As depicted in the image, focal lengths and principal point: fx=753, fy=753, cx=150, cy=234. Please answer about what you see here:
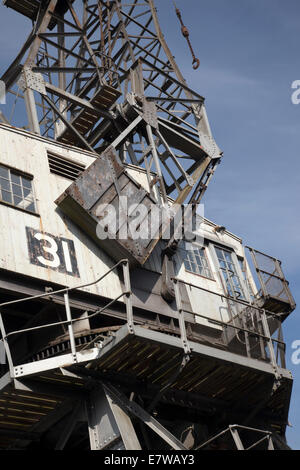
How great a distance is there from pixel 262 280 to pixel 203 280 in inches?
76.6

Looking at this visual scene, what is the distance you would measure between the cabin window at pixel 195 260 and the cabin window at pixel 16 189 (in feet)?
19.3

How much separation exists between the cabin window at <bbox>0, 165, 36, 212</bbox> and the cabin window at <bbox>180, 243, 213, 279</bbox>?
5.89 metres

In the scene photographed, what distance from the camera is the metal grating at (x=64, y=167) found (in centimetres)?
2178

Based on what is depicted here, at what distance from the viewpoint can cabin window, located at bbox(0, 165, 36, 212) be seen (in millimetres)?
19844

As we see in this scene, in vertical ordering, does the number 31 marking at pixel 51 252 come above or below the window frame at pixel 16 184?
below

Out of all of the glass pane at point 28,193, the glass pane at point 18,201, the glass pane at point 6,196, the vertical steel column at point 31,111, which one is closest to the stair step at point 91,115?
the vertical steel column at point 31,111

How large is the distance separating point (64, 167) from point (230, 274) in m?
6.79

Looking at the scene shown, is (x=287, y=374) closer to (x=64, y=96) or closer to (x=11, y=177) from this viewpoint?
(x=11, y=177)

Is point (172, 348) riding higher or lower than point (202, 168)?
lower

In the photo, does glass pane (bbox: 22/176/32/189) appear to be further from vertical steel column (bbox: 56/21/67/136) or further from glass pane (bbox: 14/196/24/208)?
vertical steel column (bbox: 56/21/67/136)

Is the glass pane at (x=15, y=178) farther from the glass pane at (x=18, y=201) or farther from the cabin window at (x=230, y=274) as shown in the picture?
the cabin window at (x=230, y=274)

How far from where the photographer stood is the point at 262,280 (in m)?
24.2
